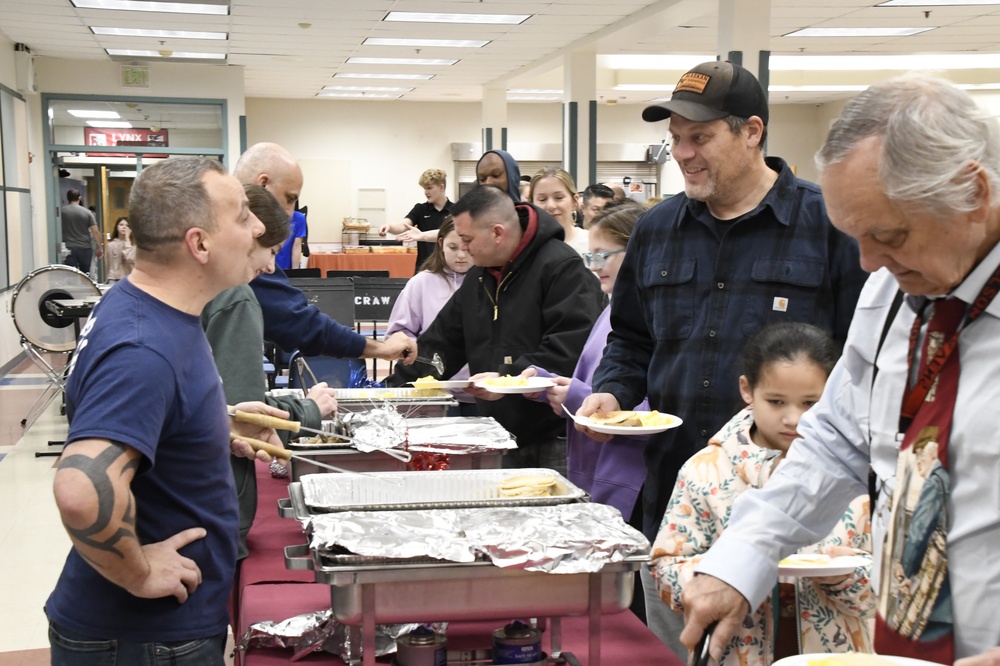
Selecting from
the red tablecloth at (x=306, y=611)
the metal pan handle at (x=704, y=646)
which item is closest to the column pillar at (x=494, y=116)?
the red tablecloth at (x=306, y=611)

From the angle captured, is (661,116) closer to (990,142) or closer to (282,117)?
(990,142)

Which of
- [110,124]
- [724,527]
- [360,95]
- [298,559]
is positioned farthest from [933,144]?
[360,95]

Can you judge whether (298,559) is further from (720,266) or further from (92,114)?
(92,114)

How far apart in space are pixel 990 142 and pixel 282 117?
647 inches

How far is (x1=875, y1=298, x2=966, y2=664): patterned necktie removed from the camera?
1.05m

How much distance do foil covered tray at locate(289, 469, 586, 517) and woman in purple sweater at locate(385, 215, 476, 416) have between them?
6.39ft

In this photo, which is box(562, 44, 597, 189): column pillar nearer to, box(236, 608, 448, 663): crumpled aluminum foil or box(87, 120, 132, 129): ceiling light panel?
box(87, 120, 132, 129): ceiling light panel

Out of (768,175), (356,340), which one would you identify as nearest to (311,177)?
(356,340)

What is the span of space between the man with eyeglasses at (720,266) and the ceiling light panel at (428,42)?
906cm

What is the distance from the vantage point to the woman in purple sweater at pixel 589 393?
2363mm

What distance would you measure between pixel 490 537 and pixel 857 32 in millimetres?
10352

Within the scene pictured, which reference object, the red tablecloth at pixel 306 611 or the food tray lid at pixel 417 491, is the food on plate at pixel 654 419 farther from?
the red tablecloth at pixel 306 611

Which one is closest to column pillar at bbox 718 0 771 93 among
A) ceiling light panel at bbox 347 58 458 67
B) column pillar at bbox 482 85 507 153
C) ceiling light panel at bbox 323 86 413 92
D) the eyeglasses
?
ceiling light panel at bbox 347 58 458 67

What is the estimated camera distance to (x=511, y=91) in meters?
15.8
